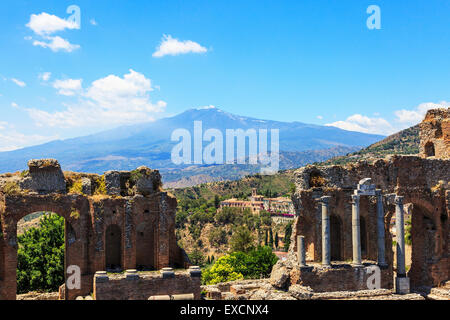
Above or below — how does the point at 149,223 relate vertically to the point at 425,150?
below

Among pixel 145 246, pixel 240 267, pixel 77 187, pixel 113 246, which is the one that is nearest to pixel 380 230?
pixel 145 246

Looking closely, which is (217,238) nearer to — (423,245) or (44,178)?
(423,245)

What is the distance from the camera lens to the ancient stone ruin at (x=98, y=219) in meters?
26.5

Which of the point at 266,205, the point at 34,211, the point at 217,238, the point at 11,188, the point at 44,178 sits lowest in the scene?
the point at 217,238

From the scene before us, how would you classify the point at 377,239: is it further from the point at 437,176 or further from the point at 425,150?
the point at 425,150

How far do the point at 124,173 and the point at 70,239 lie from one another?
19.2ft

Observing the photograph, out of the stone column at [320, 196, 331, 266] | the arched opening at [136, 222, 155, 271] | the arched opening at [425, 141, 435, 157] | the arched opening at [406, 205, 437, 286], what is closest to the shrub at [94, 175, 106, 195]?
the arched opening at [136, 222, 155, 271]

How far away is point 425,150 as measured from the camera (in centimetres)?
3884

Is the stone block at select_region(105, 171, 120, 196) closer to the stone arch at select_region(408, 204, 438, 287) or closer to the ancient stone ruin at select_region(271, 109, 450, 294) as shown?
the ancient stone ruin at select_region(271, 109, 450, 294)

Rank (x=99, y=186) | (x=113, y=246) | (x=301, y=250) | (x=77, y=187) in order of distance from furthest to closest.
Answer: (x=113, y=246)
(x=301, y=250)
(x=99, y=186)
(x=77, y=187)

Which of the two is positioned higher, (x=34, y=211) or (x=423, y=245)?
(x=34, y=211)

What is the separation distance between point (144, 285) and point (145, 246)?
4681mm

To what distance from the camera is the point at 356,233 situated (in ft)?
105
